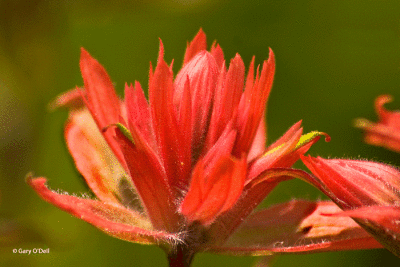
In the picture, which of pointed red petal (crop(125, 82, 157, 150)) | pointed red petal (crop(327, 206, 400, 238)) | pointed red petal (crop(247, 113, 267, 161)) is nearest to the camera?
pointed red petal (crop(327, 206, 400, 238))

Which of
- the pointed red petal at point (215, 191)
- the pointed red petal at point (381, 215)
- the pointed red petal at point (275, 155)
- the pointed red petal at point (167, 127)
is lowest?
the pointed red petal at point (381, 215)

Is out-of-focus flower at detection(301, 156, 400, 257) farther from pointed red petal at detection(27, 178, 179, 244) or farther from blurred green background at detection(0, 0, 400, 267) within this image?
blurred green background at detection(0, 0, 400, 267)

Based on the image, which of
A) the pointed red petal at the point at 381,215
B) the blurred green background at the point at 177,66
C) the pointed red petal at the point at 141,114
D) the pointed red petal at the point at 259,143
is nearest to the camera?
the pointed red petal at the point at 381,215

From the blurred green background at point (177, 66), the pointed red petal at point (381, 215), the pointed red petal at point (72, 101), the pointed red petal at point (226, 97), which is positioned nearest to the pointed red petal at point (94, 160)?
the pointed red petal at point (72, 101)

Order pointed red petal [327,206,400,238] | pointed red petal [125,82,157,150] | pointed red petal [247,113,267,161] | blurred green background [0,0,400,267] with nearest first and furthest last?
1. pointed red petal [327,206,400,238]
2. pointed red petal [125,82,157,150]
3. pointed red petal [247,113,267,161]
4. blurred green background [0,0,400,267]

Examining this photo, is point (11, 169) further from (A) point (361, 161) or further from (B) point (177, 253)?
(A) point (361, 161)

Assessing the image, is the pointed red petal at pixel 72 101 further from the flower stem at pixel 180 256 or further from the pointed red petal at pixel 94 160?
the flower stem at pixel 180 256

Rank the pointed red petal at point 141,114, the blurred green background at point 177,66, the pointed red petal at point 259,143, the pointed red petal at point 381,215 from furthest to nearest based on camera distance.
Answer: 1. the blurred green background at point 177,66
2. the pointed red petal at point 259,143
3. the pointed red petal at point 141,114
4. the pointed red petal at point 381,215

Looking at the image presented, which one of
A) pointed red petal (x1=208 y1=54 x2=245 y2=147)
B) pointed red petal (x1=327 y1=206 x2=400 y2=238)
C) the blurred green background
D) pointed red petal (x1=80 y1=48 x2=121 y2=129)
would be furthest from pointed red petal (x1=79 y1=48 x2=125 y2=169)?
the blurred green background

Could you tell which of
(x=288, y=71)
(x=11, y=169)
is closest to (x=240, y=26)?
(x=288, y=71)
